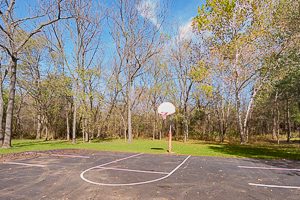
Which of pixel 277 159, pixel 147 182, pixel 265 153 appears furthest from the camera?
pixel 265 153

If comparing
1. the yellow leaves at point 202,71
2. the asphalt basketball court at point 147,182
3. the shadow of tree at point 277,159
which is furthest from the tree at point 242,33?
the asphalt basketball court at point 147,182

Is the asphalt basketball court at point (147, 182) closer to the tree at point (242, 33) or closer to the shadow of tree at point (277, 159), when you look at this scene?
the shadow of tree at point (277, 159)

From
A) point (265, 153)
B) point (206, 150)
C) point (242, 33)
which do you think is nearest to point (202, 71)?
point (242, 33)

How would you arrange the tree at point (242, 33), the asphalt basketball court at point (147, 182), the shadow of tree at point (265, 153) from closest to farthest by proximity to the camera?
the asphalt basketball court at point (147, 182)
the shadow of tree at point (265, 153)
the tree at point (242, 33)

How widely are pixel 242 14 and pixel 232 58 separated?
2981mm

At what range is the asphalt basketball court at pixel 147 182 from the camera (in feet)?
13.9

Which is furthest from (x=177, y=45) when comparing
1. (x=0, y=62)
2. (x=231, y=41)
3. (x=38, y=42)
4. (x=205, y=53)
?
(x=0, y=62)

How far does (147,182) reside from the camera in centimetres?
516

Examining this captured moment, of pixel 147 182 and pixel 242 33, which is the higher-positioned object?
pixel 242 33

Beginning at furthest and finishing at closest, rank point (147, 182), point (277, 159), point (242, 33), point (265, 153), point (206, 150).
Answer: point (242, 33) < point (206, 150) < point (265, 153) < point (277, 159) < point (147, 182)

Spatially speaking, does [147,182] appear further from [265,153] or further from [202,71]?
[202,71]

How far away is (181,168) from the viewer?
6859 mm

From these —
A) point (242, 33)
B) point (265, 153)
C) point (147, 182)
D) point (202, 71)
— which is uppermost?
point (242, 33)

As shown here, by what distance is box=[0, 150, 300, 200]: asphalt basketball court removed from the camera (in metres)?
4.23
